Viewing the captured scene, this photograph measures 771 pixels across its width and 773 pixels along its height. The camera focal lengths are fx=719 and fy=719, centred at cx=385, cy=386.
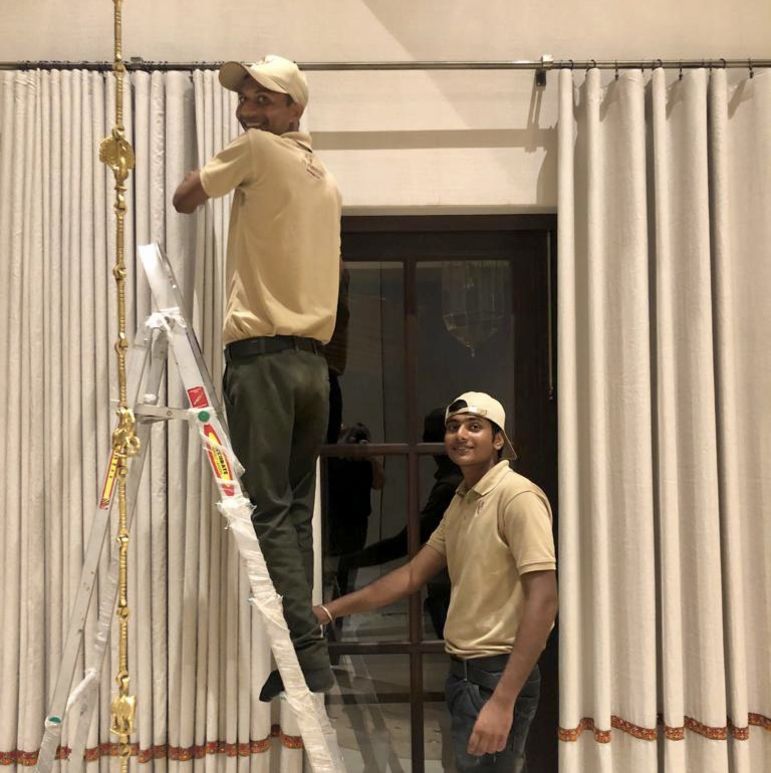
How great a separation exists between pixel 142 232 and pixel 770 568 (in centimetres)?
185

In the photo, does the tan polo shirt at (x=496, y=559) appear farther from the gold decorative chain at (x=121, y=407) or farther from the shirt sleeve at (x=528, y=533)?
the gold decorative chain at (x=121, y=407)

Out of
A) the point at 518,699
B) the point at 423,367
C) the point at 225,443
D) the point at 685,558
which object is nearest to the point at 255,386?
the point at 225,443

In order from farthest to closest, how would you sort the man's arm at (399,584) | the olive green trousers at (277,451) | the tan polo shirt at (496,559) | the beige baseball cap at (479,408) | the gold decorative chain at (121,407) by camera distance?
the man's arm at (399,584)
the beige baseball cap at (479,408)
the tan polo shirt at (496,559)
the olive green trousers at (277,451)
the gold decorative chain at (121,407)

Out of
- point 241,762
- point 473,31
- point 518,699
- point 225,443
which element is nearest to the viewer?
point 225,443

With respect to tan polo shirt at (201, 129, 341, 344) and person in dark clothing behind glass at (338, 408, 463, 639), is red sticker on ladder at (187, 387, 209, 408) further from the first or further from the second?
person in dark clothing behind glass at (338, 408, 463, 639)

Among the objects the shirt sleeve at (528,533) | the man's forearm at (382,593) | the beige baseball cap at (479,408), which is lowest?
the man's forearm at (382,593)

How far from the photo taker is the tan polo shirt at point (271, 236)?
142 centimetres

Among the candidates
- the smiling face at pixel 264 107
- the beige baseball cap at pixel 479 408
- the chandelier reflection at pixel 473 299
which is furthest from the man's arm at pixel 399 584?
the smiling face at pixel 264 107

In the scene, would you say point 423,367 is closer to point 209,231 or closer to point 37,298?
point 209,231

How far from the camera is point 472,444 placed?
165 centimetres

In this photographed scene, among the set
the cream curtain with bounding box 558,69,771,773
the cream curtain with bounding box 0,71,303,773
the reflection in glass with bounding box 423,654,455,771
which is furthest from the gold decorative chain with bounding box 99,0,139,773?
the cream curtain with bounding box 558,69,771,773

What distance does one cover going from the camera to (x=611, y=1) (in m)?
2.00

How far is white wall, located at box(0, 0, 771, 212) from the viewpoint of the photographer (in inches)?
76.4

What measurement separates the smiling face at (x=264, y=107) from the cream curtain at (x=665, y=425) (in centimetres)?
78
